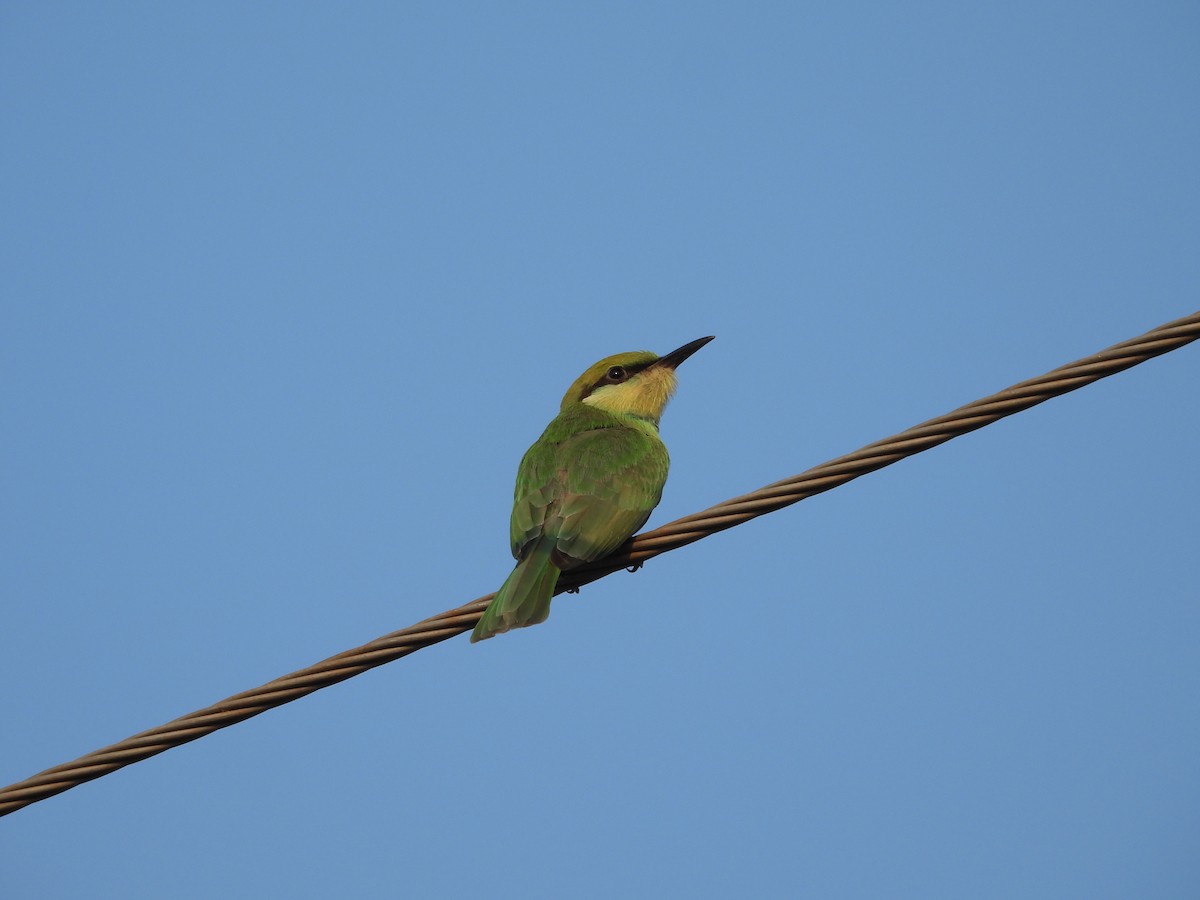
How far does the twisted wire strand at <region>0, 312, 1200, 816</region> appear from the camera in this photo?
11.9 ft

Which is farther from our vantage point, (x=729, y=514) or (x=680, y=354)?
(x=680, y=354)

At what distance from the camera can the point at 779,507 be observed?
3975mm

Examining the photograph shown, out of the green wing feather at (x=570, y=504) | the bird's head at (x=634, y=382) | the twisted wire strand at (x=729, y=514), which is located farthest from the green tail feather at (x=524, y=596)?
the bird's head at (x=634, y=382)

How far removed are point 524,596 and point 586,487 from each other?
2.82ft

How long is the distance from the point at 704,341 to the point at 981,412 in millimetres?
4031

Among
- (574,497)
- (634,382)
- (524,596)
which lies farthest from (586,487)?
(634,382)

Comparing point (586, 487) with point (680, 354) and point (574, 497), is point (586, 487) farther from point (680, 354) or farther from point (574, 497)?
point (680, 354)

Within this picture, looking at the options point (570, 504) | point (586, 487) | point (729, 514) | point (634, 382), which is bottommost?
point (729, 514)

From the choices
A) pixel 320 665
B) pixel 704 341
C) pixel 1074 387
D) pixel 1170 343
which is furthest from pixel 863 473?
pixel 704 341

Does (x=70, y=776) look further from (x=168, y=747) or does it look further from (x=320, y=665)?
(x=320, y=665)

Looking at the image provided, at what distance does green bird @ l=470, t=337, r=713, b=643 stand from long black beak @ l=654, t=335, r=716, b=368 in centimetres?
44

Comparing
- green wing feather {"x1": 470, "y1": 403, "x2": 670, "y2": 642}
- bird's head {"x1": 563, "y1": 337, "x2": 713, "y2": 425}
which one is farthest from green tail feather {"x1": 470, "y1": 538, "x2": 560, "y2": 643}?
bird's head {"x1": 563, "y1": 337, "x2": 713, "y2": 425}

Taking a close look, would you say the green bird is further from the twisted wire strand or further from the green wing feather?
the twisted wire strand

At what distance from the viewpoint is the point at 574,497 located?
219 inches
